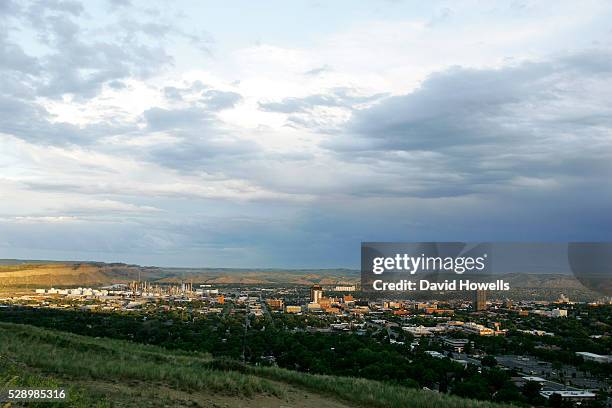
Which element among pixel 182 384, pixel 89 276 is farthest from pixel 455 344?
pixel 89 276

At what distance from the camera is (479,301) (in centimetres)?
9706

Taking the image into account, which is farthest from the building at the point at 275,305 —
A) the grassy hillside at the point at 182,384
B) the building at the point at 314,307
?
the grassy hillside at the point at 182,384

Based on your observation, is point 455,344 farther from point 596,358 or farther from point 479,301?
point 479,301

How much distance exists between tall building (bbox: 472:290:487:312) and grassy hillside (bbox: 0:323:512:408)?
85.4 m

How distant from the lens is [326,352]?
3422cm

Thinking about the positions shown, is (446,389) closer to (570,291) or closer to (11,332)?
(11,332)

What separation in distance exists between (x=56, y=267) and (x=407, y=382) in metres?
152

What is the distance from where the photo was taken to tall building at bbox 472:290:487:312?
315 feet

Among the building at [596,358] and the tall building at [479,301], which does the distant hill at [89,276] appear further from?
the building at [596,358]

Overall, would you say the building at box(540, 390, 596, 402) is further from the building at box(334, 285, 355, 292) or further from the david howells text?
the building at box(334, 285, 355, 292)

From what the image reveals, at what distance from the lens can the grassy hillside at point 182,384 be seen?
34.7 ft

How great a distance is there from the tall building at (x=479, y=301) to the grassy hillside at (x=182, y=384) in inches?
3362

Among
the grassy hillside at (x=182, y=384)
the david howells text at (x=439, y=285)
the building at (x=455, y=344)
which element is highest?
the grassy hillside at (x=182, y=384)

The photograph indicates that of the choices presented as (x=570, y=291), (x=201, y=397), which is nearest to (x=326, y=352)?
(x=201, y=397)
